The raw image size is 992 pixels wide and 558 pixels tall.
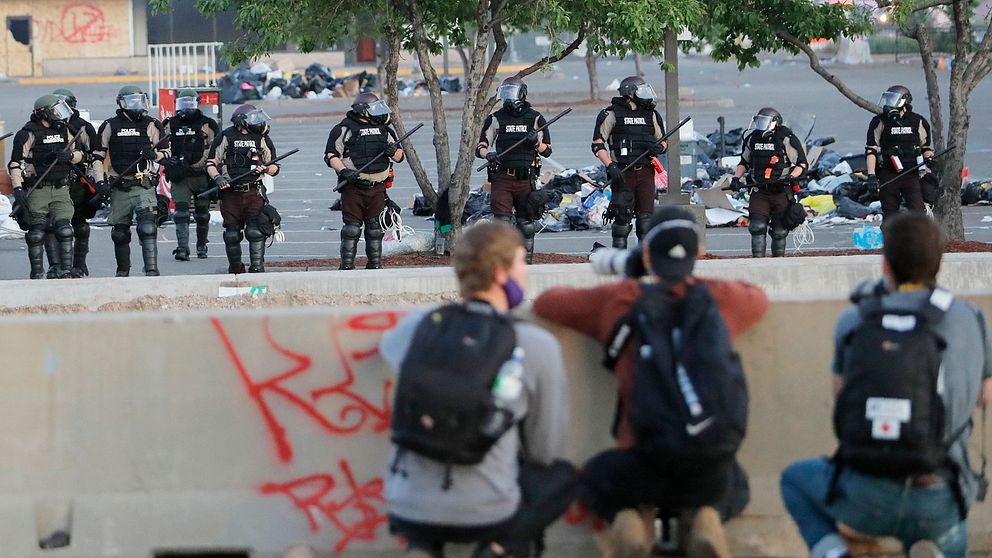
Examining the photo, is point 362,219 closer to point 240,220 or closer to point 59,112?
point 240,220

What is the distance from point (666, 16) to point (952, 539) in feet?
31.6

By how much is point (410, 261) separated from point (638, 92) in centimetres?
304

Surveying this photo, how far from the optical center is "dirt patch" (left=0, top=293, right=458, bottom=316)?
10.9 m

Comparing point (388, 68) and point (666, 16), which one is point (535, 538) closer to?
point (666, 16)

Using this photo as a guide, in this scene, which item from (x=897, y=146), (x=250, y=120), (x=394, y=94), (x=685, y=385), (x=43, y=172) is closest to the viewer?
(x=685, y=385)

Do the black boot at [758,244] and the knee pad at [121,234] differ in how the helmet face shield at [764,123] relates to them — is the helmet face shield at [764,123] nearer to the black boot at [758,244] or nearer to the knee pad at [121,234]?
the black boot at [758,244]

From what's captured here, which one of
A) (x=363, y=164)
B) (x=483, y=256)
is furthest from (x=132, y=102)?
(x=483, y=256)

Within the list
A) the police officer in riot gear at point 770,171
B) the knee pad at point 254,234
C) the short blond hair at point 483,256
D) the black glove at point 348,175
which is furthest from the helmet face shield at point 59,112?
the short blond hair at point 483,256

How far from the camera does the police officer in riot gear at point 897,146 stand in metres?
14.5

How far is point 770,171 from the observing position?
1427 cm

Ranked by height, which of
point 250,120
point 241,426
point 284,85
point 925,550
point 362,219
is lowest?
point 925,550

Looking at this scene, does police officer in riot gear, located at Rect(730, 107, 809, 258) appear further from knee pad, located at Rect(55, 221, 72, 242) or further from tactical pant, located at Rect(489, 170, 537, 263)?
knee pad, located at Rect(55, 221, 72, 242)

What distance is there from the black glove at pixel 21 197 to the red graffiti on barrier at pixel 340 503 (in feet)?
30.0

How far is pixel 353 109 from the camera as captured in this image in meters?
13.9
